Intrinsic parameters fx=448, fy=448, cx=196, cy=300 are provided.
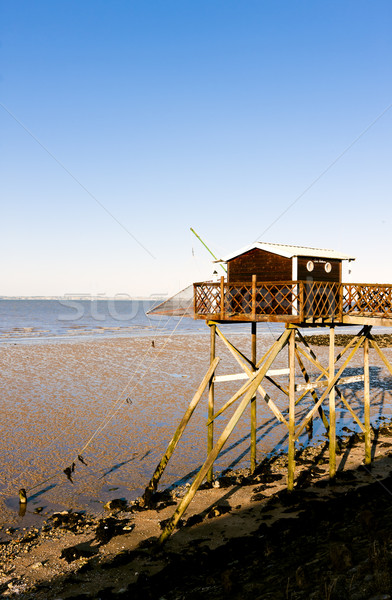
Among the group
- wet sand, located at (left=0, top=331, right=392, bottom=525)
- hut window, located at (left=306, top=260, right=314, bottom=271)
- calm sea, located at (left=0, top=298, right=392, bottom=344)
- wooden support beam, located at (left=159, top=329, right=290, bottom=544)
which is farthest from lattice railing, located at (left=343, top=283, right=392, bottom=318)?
calm sea, located at (left=0, top=298, right=392, bottom=344)

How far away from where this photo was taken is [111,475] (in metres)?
14.4

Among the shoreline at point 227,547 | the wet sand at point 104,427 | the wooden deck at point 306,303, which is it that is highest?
the wooden deck at point 306,303

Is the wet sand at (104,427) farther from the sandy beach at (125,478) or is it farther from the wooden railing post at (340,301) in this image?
the wooden railing post at (340,301)

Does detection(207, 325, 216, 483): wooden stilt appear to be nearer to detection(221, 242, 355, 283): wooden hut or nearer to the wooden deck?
the wooden deck

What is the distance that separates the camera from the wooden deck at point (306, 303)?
523 inches

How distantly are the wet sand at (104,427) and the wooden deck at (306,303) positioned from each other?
5.27 metres

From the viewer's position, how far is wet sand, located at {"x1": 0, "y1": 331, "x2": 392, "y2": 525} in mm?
13570

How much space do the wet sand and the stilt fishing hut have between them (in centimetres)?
198

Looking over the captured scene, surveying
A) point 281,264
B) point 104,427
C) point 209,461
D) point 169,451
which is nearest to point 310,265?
point 281,264

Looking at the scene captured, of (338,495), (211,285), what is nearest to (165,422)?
(211,285)

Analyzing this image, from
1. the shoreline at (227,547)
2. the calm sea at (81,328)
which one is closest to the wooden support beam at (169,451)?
the shoreline at (227,547)

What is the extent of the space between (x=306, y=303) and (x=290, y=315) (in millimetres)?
915

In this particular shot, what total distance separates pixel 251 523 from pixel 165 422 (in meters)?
9.76

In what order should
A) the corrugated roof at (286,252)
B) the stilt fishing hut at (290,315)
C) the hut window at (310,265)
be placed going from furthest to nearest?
1. the hut window at (310,265)
2. the corrugated roof at (286,252)
3. the stilt fishing hut at (290,315)
